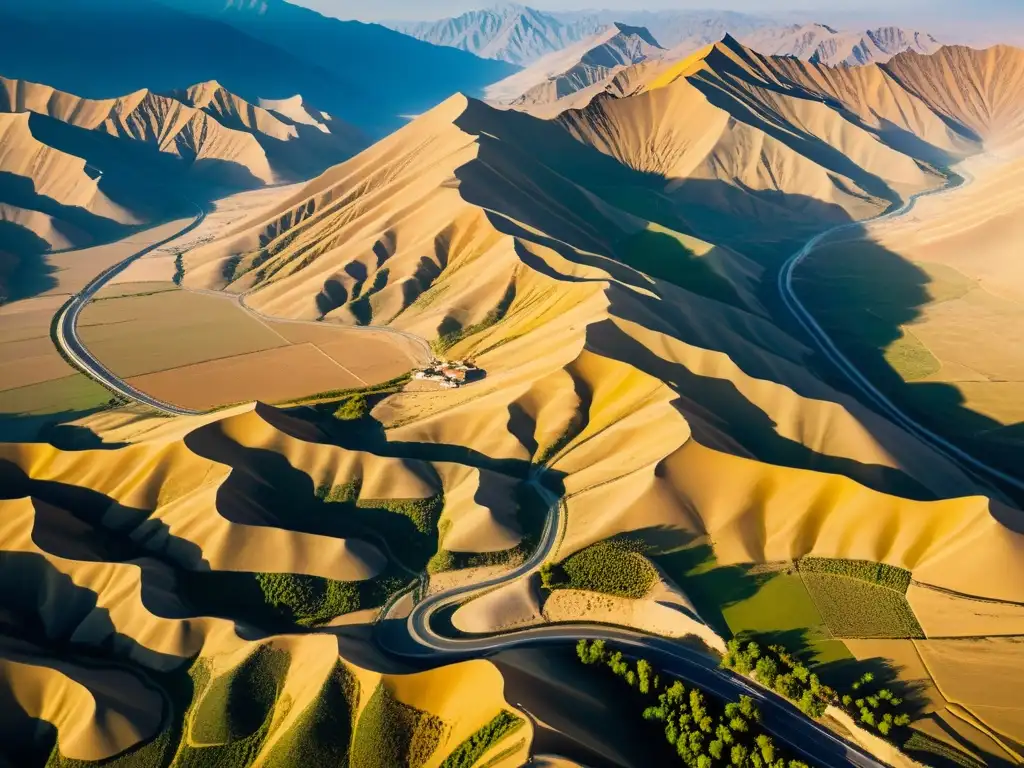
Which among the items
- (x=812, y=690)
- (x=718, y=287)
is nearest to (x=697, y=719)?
(x=812, y=690)

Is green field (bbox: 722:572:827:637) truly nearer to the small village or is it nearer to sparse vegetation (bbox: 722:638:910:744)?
sparse vegetation (bbox: 722:638:910:744)

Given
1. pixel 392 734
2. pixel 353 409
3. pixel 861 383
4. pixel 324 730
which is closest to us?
pixel 392 734

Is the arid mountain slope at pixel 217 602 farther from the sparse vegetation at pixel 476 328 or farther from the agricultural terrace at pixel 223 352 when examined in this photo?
the sparse vegetation at pixel 476 328

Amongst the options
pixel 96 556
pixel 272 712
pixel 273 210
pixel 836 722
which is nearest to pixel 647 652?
pixel 836 722

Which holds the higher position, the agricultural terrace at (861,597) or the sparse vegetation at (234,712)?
the agricultural terrace at (861,597)

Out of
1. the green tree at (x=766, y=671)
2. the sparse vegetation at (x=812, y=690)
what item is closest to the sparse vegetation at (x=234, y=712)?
the sparse vegetation at (x=812, y=690)

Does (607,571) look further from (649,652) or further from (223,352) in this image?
(223,352)
